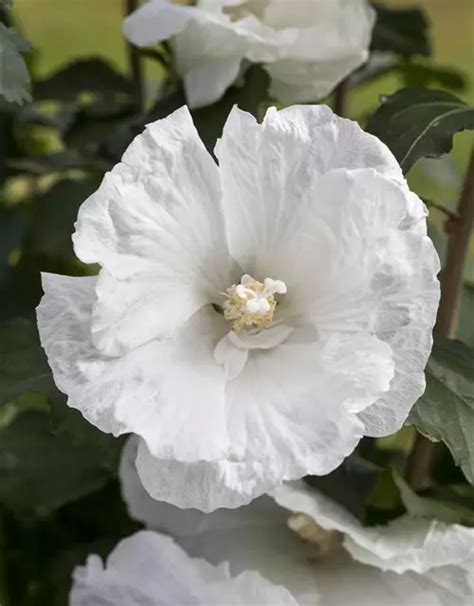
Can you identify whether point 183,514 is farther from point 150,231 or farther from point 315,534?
point 150,231

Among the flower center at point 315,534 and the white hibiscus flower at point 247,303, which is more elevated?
the white hibiscus flower at point 247,303

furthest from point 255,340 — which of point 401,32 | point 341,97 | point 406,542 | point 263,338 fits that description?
point 401,32

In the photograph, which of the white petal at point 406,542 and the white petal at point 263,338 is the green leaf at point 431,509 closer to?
the white petal at point 406,542

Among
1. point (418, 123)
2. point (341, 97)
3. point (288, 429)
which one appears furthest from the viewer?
point (341, 97)

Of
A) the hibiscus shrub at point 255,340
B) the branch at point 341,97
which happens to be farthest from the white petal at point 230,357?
the branch at point 341,97

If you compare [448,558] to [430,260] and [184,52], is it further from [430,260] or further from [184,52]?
[184,52]

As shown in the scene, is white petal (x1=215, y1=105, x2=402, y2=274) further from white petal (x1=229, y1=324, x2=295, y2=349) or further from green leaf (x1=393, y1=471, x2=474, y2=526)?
green leaf (x1=393, y1=471, x2=474, y2=526)

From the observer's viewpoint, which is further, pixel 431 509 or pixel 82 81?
pixel 82 81

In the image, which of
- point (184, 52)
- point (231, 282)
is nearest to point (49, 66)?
point (184, 52)
